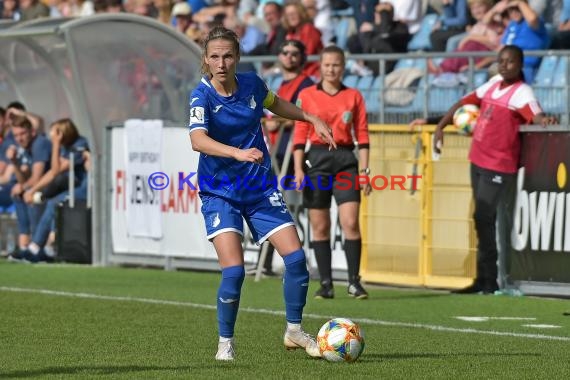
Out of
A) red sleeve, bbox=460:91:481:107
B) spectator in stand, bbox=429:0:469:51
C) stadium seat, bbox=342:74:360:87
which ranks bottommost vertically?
red sleeve, bbox=460:91:481:107

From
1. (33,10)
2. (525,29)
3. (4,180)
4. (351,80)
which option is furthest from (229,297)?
(33,10)

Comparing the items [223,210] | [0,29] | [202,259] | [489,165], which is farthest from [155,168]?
[223,210]

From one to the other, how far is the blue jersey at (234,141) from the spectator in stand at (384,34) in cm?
1093

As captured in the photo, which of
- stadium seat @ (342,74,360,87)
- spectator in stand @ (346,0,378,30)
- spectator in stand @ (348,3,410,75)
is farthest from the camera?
spectator in stand @ (346,0,378,30)

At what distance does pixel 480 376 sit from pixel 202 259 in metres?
9.09

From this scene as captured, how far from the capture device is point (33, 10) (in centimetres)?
2605

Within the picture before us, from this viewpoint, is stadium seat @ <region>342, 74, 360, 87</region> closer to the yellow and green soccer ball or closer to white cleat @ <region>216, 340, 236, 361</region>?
the yellow and green soccer ball

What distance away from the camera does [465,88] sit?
16797 millimetres

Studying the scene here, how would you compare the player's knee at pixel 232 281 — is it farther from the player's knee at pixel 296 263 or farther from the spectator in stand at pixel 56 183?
the spectator in stand at pixel 56 183

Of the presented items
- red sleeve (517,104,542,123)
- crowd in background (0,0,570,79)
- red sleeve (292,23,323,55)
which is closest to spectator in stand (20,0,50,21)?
crowd in background (0,0,570,79)

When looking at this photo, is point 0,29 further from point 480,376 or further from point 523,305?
point 480,376

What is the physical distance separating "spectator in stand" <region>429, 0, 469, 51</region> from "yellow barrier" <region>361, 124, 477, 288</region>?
4.57 meters

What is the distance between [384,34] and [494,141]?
6.45 metres

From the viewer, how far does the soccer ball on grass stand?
8523 mm
